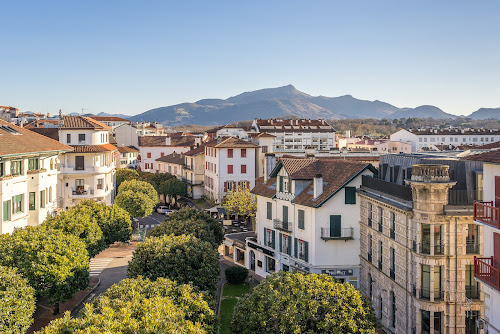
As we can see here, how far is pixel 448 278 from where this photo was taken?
29.4 metres

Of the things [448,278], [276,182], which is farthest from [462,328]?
[276,182]

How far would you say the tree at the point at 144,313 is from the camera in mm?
19641

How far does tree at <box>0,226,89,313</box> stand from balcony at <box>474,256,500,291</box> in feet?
84.9

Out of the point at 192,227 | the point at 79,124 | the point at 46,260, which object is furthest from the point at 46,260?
the point at 79,124

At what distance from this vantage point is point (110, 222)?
5062 cm

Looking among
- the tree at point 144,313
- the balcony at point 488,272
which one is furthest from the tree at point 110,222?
the balcony at point 488,272

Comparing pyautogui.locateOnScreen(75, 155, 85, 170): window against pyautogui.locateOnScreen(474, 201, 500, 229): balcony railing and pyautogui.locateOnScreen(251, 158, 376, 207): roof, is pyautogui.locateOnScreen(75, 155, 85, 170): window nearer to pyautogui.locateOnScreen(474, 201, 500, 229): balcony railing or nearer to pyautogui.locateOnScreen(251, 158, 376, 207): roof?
pyautogui.locateOnScreen(251, 158, 376, 207): roof

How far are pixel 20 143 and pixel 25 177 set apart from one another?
297cm

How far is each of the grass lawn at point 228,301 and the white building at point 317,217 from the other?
4079mm

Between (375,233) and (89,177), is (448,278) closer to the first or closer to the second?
(375,233)

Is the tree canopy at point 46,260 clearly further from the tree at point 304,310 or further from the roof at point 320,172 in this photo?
the roof at point 320,172

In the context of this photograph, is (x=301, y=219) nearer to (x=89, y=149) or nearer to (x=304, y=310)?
(x=304, y=310)

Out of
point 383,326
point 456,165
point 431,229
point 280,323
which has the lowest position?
point 383,326

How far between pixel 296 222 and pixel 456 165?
52.7ft
